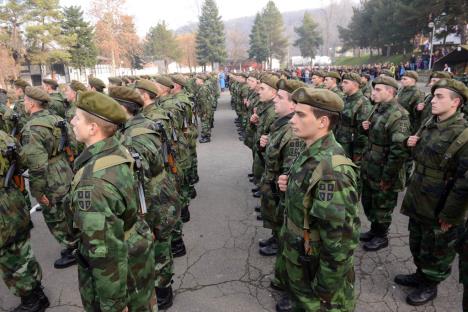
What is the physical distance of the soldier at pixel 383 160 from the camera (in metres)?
4.36

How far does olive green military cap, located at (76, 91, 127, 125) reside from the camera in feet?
7.32

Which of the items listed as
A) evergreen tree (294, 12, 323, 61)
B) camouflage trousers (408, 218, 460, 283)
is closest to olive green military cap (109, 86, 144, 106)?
camouflage trousers (408, 218, 460, 283)

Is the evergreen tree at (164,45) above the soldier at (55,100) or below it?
above

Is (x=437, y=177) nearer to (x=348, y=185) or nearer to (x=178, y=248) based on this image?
(x=348, y=185)

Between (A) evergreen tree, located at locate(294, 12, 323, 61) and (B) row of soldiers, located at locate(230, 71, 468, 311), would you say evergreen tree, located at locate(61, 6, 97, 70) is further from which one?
(A) evergreen tree, located at locate(294, 12, 323, 61)

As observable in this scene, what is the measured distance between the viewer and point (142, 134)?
3244 mm

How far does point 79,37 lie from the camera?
1503 inches

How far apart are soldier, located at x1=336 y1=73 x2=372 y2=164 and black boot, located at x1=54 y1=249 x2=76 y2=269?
15.6 ft

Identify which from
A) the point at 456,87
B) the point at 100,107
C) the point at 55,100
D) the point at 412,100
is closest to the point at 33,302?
the point at 100,107

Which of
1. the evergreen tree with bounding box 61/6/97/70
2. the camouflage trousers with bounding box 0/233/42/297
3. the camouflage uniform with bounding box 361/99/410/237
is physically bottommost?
the camouflage trousers with bounding box 0/233/42/297

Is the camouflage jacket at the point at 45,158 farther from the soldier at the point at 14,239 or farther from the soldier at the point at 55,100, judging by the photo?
the soldier at the point at 55,100

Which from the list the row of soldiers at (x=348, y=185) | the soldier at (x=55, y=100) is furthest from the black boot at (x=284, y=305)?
the soldier at (x=55, y=100)

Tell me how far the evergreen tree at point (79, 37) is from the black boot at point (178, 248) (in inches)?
1531

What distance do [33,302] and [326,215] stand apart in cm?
317
